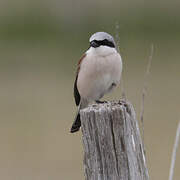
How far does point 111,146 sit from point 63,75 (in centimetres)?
819

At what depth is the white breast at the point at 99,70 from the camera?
4.34 metres

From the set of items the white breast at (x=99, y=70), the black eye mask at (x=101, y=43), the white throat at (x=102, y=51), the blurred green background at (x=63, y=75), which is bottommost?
the blurred green background at (x=63, y=75)

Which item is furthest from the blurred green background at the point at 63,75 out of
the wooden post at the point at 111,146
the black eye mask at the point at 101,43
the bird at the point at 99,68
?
the wooden post at the point at 111,146

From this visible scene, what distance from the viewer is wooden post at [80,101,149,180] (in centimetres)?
259

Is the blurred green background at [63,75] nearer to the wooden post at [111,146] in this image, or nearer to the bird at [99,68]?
the bird at [99,68]

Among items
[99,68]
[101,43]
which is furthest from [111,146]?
[101,43]

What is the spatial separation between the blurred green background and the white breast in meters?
2.23

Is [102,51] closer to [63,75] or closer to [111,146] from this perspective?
[111,146]

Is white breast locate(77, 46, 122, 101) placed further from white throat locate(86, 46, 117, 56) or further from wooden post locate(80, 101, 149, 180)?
wooden post locate(80, 101, 149, 180)

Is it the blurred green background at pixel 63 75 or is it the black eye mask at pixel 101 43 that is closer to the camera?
the black eye mask at pixel 101 43

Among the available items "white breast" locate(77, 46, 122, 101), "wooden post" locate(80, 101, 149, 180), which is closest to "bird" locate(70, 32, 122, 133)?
"white breast" locate(77, 46, 122, 101)

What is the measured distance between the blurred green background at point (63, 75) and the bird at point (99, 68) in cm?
220

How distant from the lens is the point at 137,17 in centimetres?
1323

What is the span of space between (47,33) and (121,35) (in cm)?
163
